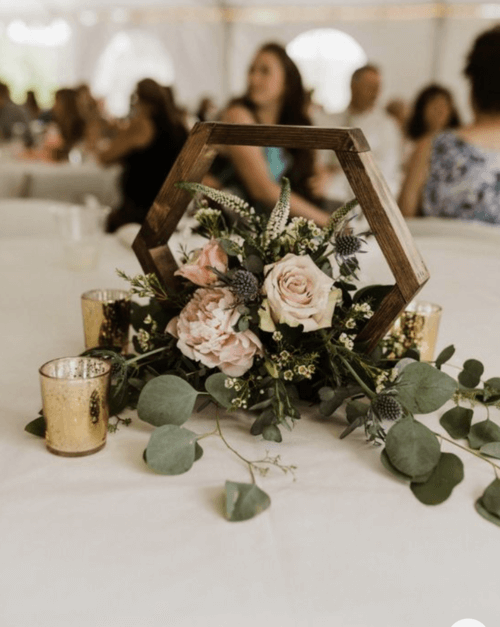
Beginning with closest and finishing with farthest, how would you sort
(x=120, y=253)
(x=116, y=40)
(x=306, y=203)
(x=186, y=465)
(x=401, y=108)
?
(x=186, y=465)
(x=120, y=253)
(x=306, y=203)
(x=401, y=108)
(x=116, y=40)

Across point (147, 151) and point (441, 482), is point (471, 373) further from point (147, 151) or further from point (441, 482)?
point (147, 151)

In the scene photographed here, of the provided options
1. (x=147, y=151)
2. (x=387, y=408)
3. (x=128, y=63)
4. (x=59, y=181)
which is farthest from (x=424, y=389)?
(x=128, y=63)

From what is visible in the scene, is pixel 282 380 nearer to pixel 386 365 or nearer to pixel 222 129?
pixel 386 365

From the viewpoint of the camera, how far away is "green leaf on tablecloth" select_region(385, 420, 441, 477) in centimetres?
64

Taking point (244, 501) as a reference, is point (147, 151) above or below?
above

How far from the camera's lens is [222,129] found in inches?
30.0

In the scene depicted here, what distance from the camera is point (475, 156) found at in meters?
2.27

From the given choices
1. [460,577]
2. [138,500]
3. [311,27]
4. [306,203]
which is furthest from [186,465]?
[311,27]

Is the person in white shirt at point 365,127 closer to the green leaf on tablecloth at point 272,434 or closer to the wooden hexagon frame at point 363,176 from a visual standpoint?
the wooden hexagon frame at point 363,176

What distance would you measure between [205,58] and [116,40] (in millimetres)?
1619

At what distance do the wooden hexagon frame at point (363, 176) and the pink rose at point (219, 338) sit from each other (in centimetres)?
14

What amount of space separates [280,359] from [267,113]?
221 centimetres

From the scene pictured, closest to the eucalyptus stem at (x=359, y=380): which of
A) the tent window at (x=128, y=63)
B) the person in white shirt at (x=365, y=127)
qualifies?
the person in white shirt at (x=365, y=127)

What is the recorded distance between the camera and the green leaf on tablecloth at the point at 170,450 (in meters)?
0.65
